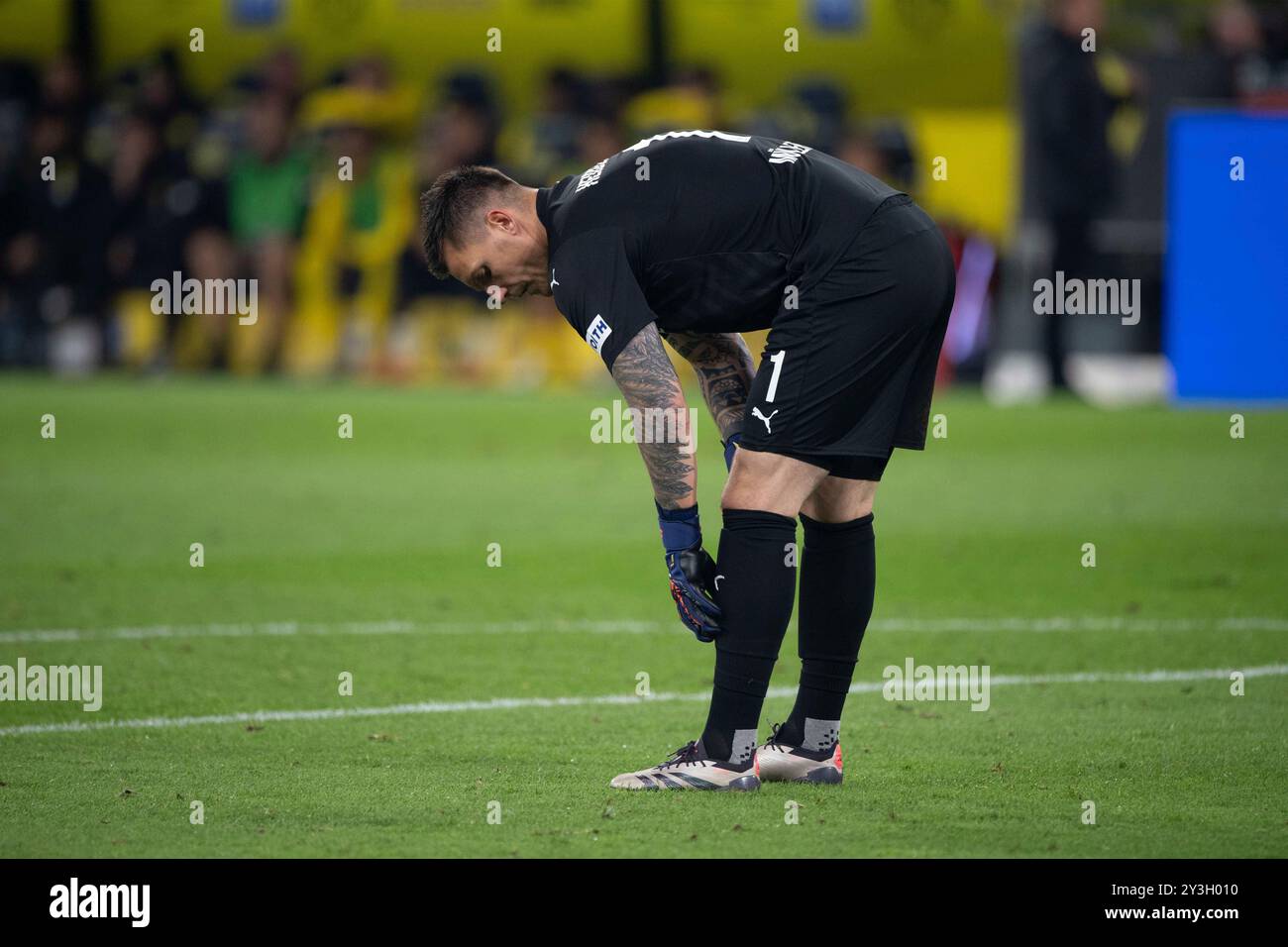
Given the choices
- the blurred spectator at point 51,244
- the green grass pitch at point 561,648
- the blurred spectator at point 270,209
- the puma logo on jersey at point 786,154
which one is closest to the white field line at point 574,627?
the green grass pitch at point 561,648

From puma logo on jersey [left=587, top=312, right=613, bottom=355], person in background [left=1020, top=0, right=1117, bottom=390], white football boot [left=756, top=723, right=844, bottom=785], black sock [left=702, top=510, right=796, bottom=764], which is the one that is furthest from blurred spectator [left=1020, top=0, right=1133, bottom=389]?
puma logo on jersey [left=587, top=312, right=613, bottom=355]

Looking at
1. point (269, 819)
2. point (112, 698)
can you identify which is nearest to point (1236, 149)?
point (112, 698)

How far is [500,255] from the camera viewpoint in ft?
18.8

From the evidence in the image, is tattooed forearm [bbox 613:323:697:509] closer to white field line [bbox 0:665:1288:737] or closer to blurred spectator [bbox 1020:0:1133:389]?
white field line [bbox 0:665:1288:737]

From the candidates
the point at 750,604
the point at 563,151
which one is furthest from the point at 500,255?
the point at 563,151

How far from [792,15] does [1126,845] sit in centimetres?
2192

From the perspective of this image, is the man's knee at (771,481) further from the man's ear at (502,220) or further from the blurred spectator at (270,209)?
the blurred spectator at (270,209)

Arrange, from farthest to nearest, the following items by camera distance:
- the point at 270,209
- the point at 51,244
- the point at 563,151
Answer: the point at 563,151
the point at 51,244
the point at 270,209

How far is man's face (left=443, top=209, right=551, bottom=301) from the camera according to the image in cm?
572

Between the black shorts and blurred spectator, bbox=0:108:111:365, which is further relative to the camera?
blurred spectator, bbox=0:108:111:365

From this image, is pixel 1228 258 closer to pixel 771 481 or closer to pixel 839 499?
pixel 839 499

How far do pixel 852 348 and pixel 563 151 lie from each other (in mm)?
17767

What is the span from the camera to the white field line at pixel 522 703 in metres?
6.75

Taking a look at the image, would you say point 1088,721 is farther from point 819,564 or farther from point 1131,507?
point 1131,507
